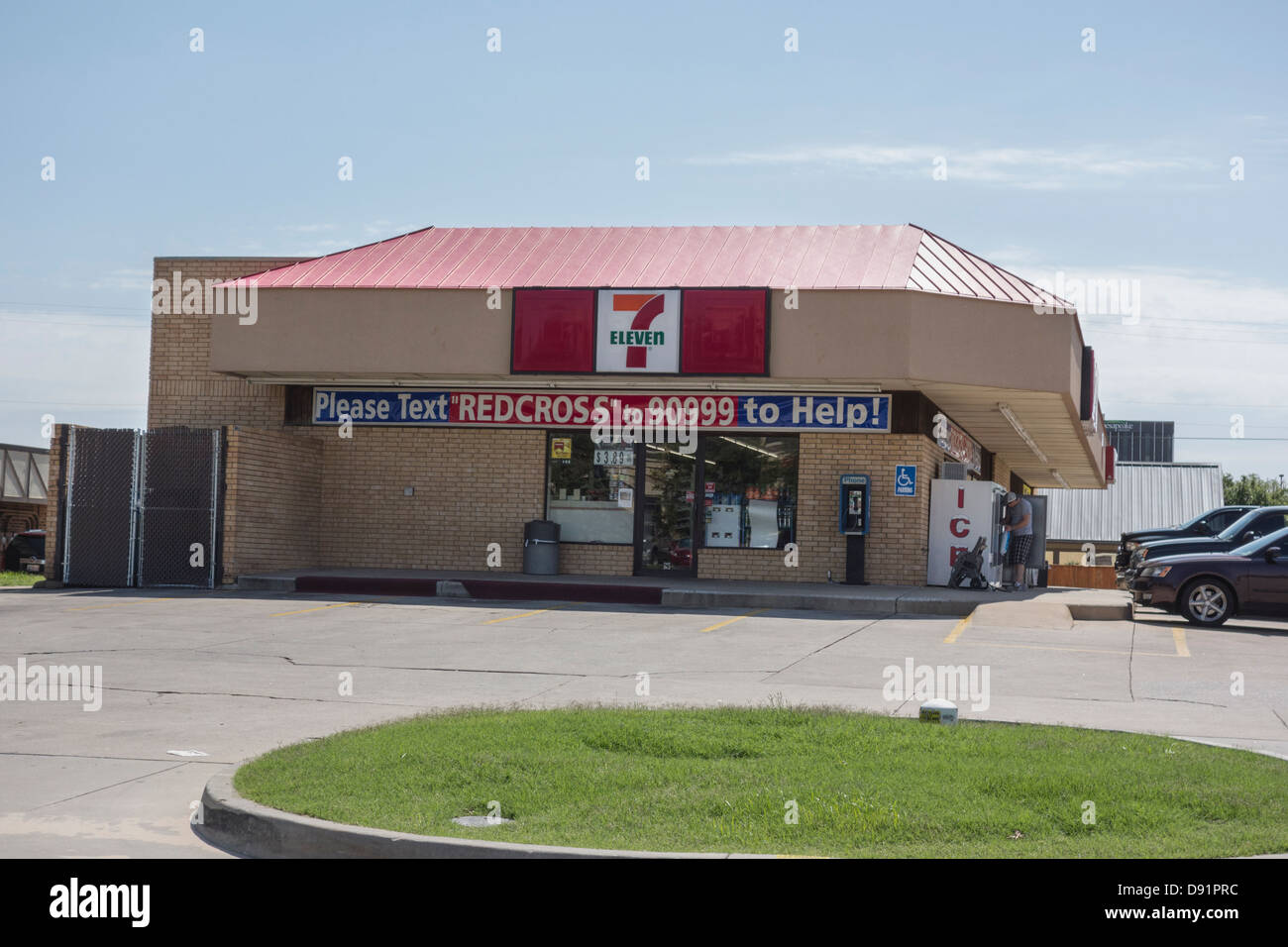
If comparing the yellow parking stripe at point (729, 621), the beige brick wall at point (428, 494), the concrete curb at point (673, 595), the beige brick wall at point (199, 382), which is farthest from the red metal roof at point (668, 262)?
the yellow parking stripe at point (729, 621)

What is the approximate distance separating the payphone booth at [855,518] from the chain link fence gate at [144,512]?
10.6 metres

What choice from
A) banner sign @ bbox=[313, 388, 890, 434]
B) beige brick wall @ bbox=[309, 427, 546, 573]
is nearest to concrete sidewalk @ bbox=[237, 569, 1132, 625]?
beige brick wall @ bbox=[309, 427, 546, 573]

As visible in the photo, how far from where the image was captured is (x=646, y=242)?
2527cm

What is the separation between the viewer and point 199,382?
26.0 metres

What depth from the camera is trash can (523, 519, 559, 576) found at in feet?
78.4

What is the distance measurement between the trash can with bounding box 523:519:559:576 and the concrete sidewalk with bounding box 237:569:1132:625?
0.49m

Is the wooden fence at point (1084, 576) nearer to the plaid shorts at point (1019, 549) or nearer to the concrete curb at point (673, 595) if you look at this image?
the plaid shorts at point (1019, 549)

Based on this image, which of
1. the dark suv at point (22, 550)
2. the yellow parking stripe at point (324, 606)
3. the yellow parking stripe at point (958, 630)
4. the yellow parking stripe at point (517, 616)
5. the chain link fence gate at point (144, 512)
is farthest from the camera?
the dark suv at point (22, 550)

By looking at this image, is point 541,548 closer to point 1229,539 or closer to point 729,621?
point 729,621

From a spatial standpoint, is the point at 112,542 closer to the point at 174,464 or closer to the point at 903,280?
the point at 174,464

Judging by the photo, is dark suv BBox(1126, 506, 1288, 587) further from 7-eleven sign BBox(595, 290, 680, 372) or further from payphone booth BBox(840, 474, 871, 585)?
7-eleven sign BBox(595, 290, 680, 372)

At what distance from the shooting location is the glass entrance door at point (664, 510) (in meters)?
24.1

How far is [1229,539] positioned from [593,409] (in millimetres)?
11514

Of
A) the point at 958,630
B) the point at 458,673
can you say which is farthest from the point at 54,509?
the point at 958,630
